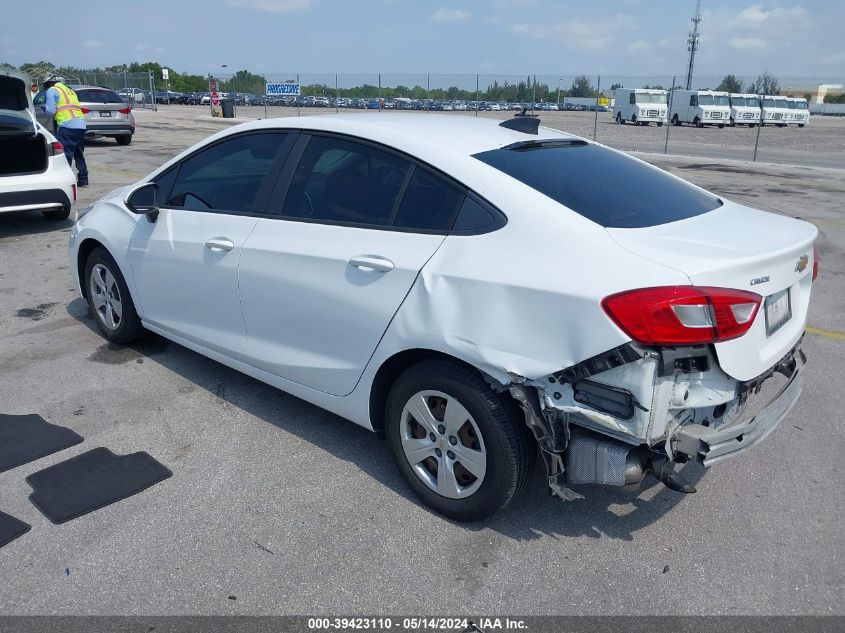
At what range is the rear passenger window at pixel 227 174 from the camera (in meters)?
3.88

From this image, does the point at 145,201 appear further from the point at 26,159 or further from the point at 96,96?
the point at 96,96

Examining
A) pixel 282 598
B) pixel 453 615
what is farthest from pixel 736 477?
pixel 282 598

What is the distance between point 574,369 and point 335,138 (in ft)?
5.89

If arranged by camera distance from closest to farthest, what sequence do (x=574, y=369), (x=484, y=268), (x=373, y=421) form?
(x=574, y=369) → (x=484, y=268) → (x=373, y=421)

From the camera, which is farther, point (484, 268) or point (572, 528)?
point (572, 528)

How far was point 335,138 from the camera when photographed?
11.8 ft

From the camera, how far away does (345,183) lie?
11.5 ft

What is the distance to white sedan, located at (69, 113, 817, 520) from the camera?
2.58 meters

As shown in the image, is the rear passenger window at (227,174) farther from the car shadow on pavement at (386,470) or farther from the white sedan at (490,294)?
the car shadow on pavement at (386,470)

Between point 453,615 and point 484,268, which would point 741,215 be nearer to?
point 484,268

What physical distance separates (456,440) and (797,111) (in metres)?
45.1

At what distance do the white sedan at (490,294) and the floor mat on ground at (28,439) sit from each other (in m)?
0.91

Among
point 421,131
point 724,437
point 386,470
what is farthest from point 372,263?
point 724,437

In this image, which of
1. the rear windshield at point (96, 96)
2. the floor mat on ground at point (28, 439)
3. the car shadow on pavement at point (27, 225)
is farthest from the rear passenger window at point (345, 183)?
the rear windshield at point (96, 96)
